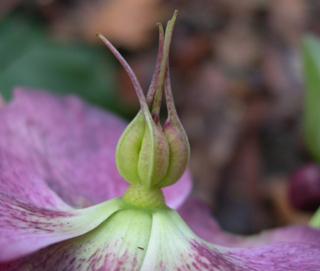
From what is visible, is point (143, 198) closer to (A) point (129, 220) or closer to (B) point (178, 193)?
(A) point (129, 220)

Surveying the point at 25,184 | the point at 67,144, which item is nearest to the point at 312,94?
the point at 67,144

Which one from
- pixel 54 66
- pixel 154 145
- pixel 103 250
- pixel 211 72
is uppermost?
pixel 211 72

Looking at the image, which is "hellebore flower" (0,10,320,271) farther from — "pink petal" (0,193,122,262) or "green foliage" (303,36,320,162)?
"green foliage" (303,36,320,162)

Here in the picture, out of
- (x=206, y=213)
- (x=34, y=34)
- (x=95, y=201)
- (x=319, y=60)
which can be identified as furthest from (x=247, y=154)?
(x=95, y=201)

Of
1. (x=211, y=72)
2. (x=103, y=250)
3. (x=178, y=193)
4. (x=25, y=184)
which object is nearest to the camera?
(x=103, y=250)

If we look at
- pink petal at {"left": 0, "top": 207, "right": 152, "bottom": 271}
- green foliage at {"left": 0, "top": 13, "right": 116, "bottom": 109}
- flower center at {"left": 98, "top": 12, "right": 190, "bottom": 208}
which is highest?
green foliage at {"left": 0, "top": 13, "right": 116, "bottom": 109}

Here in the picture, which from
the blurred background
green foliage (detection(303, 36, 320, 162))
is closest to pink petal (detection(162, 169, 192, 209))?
green foliage (detection(303, 36, 320, 162))

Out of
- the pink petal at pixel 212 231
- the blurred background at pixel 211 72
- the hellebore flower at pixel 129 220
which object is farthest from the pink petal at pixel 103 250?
the blurred background at pixel 211 72

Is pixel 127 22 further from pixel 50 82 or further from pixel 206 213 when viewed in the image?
pixel 206 213
